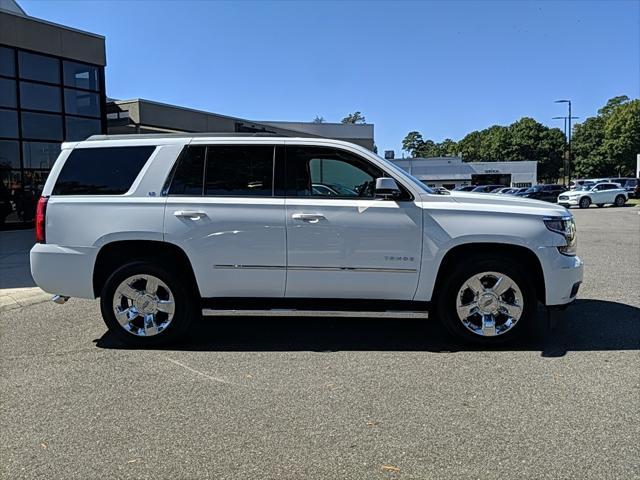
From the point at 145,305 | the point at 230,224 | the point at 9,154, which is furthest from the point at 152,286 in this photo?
the point at 9,154

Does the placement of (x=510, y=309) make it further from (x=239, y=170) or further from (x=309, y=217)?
(x=239, y=170)

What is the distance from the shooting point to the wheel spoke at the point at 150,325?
5355 millimetres

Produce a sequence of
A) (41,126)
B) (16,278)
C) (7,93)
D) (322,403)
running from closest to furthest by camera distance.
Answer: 1. (322,403)
2. (16,278)
3. (7,93)
4. (41,126)

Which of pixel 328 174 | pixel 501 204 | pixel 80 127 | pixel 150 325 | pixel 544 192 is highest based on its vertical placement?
pixel 80 127

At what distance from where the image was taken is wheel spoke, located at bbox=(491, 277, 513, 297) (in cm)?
515

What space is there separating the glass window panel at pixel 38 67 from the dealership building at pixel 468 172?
2284 inches

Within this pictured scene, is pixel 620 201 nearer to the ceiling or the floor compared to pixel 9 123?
nearer to the floor

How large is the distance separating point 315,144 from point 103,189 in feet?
6.93

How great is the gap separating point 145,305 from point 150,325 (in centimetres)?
20

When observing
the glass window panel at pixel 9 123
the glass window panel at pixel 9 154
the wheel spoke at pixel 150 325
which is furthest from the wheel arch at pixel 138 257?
the glass window panel at pixel 9 123

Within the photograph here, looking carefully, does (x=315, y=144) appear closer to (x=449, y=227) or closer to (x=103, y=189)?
(x=449, y=227)

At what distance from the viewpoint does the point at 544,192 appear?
42.0 m

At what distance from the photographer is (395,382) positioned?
444 cm

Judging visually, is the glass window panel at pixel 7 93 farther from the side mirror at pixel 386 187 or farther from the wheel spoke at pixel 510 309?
the wheel spoke at pixel 510 309
